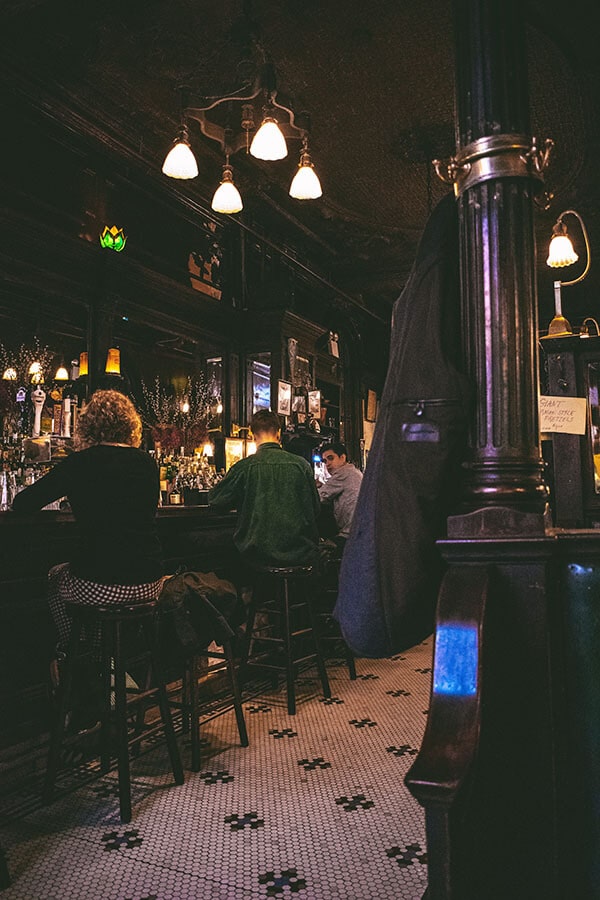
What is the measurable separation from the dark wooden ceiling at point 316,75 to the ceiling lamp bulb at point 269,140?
0.99 feet

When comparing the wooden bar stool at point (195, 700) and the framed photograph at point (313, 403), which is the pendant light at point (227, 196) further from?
the framed photograph at point (313, 403)

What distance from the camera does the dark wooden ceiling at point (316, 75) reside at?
12.8 feet

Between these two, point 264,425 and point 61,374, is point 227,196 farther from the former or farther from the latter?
point 61,374

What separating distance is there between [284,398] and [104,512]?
4.18m

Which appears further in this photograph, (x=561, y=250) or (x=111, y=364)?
(x=111, y=364)

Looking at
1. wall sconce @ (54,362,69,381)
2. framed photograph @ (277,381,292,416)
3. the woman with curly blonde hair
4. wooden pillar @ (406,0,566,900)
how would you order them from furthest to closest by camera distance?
framed photograph @ (277,381,292,416), wall sconce @ (54,362,69,381), the woman with curly blonde hair, wooden pillar @ (406,0,566,900)

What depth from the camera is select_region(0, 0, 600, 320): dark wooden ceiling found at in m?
3.90

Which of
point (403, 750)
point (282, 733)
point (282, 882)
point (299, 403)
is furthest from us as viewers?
point (299, 403)

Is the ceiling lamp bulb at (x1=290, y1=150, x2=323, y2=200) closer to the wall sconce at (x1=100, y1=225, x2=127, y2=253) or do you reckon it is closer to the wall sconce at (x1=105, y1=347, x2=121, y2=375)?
the wall sconce at (x1=100, y1=225, x2=127, y2=253)

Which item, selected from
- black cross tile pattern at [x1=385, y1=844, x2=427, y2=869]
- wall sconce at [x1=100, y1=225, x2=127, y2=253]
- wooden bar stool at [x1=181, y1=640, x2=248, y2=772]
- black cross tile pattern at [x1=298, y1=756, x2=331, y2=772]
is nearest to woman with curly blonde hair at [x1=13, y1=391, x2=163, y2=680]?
wooden bar stool at [x1=181, y1=640, x2=248, y2=772]

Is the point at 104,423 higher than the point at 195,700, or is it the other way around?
the point at 104,423

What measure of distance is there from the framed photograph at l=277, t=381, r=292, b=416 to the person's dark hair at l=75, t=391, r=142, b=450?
380 cm

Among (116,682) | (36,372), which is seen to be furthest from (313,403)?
(116,682)

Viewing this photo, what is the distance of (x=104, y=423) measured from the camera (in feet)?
9.45
